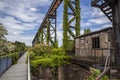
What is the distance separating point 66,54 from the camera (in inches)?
866

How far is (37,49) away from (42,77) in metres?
8.99

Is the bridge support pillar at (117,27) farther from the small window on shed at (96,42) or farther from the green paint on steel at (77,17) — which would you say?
the green paint on steel at (77,17)

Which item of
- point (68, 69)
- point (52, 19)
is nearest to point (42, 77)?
point (68, 69)

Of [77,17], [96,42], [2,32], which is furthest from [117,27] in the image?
[2,32]

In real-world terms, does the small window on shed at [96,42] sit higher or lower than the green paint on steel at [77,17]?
lower

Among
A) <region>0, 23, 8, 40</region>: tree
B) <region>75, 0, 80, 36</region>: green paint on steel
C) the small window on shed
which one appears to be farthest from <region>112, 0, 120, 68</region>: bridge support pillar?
<region>0, 23, 8, 40</region>: tree

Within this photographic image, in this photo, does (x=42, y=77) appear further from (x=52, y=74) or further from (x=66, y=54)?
(x=66, y=54)

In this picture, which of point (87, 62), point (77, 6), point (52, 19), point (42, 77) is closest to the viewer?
point (87, 62)

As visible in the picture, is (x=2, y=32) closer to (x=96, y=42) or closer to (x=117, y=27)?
(x=96, y=42)

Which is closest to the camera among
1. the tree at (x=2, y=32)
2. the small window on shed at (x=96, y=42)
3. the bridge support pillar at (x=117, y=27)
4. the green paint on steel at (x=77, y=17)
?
the bridge support pillar at (x=117, y=27)

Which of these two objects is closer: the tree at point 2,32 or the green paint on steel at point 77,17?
the tree at point 2,32

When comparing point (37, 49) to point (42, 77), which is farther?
point (37, 49)

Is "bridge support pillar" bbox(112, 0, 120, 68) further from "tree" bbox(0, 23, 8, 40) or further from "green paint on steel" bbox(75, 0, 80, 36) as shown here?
"tree" bbox(0, 23, 8, 40)

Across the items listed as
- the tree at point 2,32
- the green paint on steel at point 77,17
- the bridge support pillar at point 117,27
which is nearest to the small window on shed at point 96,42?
the bridge support pillar at point 117,27
